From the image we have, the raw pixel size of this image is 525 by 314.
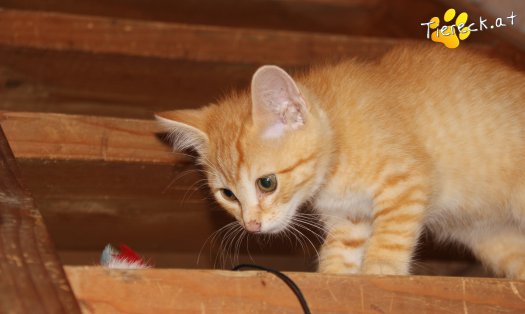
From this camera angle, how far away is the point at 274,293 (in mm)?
1188

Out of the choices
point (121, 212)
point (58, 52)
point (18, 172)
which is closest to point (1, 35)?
point (58, 52)

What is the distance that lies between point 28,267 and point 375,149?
0.95 metres

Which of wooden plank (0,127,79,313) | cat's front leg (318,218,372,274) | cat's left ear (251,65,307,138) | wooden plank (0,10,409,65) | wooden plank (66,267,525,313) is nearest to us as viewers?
wooden plank (0,127,79,313)

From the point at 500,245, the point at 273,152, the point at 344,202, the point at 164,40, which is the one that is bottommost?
the point at 500,245

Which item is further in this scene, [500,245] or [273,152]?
[500,245]

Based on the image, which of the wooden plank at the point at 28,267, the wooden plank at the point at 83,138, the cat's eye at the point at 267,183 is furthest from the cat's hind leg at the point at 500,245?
the wooden plank at the point at 28,267

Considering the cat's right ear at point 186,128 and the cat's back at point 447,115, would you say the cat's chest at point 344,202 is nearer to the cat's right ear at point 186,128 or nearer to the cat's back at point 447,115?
the cat's back at point 447,115

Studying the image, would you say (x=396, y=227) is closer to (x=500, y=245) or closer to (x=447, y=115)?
(x=447, y=115)

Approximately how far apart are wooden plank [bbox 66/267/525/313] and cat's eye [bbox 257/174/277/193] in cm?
57

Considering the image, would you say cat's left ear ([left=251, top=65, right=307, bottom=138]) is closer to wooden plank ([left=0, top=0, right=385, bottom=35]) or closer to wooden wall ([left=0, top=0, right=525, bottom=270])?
wooden wall ([left=0, top=0, right=525, bottom=270])

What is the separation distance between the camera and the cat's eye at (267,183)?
5.83 ft

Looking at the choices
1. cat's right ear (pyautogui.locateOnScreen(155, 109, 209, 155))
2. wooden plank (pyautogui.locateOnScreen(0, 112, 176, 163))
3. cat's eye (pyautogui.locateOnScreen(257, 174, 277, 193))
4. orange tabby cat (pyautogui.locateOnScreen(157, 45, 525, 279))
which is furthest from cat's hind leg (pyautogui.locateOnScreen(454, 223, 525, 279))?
wooden plank (pyautogui.locateOnScreen(0, 112, 176, 163))

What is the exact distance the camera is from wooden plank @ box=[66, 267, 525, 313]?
1115 millimetres

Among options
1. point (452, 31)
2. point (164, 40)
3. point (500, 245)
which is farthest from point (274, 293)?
point (164, 40)
